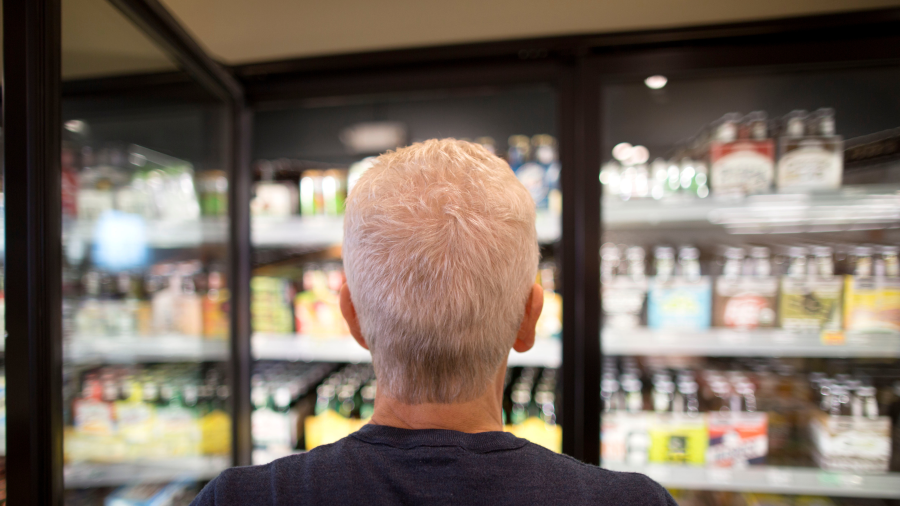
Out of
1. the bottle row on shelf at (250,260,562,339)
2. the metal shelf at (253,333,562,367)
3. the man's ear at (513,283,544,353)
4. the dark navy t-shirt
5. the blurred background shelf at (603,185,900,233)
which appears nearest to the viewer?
the dark navy t-shirt

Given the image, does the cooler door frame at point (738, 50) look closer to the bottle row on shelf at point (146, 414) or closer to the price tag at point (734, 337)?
the price tag at point (734, 337)

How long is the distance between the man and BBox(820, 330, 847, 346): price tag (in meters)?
0.93

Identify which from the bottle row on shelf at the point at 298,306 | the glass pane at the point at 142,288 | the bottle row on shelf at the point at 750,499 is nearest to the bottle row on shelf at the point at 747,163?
the bottle row on shelf at the point at 298,306

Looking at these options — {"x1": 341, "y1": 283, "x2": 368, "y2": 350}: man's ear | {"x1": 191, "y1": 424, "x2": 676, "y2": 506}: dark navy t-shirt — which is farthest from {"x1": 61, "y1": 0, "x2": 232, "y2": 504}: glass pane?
{"x1": 191, "y1": 424, "x2": 676, "y2": 506}: dark navy t-shirt

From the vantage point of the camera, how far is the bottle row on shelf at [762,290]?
124 centimetres

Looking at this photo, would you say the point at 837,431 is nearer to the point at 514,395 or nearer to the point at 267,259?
the point at 514,395

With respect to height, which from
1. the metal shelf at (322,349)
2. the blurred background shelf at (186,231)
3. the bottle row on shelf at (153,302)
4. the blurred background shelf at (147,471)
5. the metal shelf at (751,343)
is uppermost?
the blurred background shelf at (186,231)

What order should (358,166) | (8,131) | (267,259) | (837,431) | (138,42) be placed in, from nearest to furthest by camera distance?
(8,131) → (138,42) → (837,431) → (358,166) → (267,259)

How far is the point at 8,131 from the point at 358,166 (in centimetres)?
88

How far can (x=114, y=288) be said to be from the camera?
1457 millimetres

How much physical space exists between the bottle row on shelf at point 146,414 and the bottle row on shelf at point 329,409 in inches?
5.5

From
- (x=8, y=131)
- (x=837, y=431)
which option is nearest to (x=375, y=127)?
(x=8, y=131)

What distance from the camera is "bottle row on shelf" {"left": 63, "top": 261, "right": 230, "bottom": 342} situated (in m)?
1.34

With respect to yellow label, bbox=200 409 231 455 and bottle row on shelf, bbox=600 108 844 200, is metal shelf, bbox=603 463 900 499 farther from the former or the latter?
yellow label, bbox=200 409 231 455
